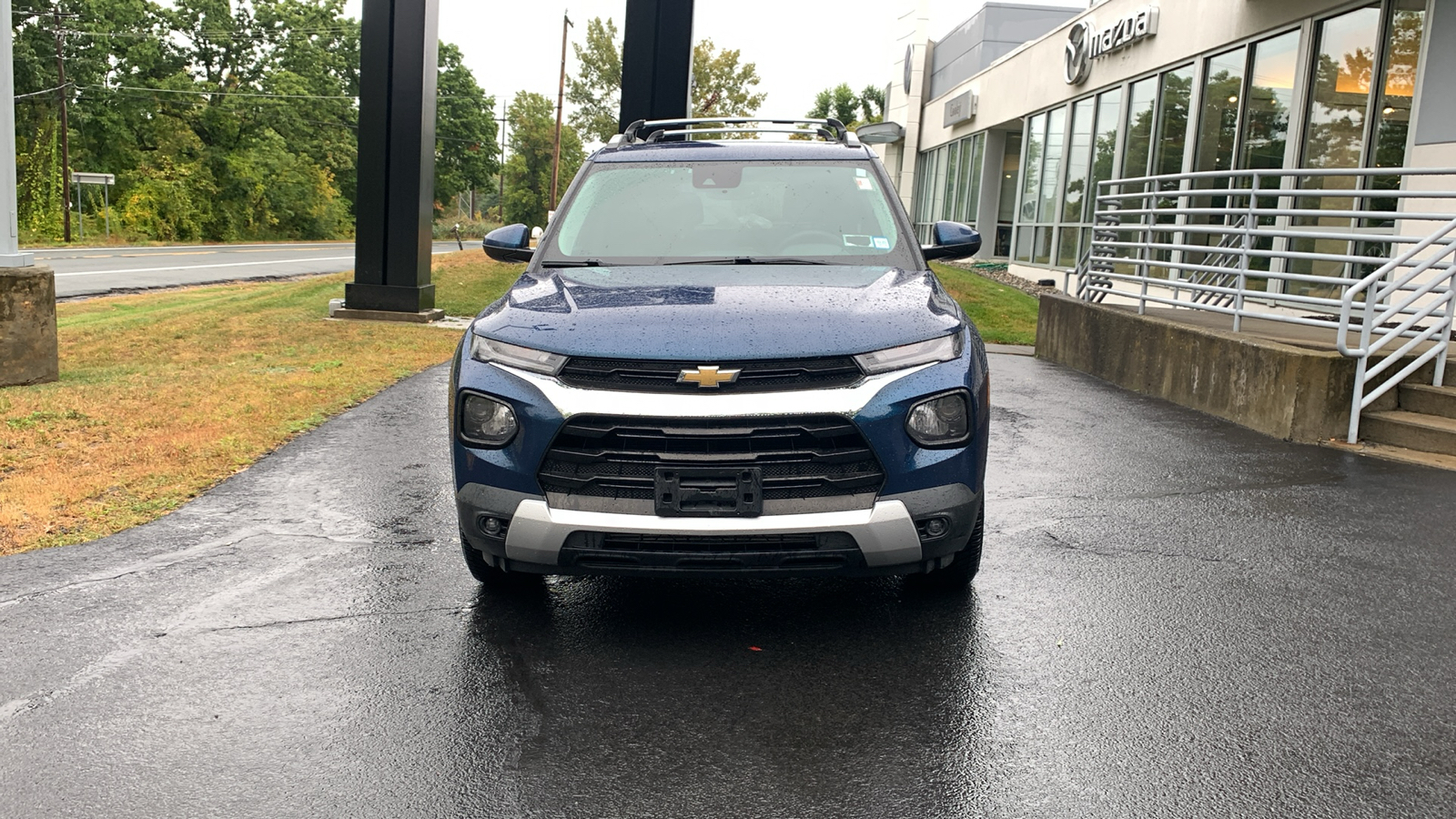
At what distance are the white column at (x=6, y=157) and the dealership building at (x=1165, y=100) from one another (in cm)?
1235

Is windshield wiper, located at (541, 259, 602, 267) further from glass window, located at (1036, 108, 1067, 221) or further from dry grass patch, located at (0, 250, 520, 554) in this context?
glass window, located at (1036, 108, 1067, 221)

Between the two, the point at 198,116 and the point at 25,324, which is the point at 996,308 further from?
the point at 198,116

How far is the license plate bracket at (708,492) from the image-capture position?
3.79m

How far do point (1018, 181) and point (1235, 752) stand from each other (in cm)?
2644

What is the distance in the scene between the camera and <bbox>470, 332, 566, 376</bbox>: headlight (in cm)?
394

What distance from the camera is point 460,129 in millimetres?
86312

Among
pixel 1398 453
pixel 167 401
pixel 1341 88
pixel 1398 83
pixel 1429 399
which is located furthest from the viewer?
pixel 1341 88

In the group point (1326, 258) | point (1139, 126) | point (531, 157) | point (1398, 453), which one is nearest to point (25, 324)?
point (1326, 258)

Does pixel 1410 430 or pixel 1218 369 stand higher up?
pixel 1218 369

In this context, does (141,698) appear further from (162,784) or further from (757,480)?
(757,480)

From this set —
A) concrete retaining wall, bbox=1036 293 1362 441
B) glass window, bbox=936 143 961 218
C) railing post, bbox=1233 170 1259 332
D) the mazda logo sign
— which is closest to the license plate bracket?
concrete retaining wall, bbox=1036 293 1362 441

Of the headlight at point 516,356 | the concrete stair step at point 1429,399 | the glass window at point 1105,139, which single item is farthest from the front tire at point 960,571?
the glass window at point 1105,139

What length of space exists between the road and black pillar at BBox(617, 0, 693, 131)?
1109cm

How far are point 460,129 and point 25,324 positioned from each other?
8121 centimetres
